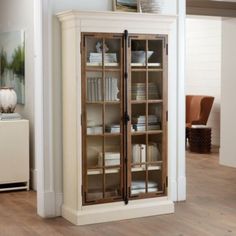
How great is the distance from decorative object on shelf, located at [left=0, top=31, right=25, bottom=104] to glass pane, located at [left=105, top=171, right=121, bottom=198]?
225 cm

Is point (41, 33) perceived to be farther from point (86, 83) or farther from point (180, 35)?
point (180, 35)

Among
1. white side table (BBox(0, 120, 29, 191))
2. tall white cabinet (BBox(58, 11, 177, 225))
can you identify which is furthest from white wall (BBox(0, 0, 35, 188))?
tall white cabinet (BBox(58, 11, 177, 225))

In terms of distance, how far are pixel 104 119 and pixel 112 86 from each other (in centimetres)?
32

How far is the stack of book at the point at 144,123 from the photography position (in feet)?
16.7

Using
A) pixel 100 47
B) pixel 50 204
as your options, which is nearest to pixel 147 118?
pixel 100 47

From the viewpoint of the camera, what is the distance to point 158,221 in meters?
4.91

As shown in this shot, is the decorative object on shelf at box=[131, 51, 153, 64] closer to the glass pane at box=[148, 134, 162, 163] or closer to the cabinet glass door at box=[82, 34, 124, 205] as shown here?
the cabinet glass door at box=[82, 34, 124, 205]

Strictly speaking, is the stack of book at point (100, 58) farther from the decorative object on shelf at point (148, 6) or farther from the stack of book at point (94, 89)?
the decorative object on shelf at point (148, 6)

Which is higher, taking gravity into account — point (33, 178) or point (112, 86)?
point (112, 86)

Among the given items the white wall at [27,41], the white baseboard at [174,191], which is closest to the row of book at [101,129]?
the white baseboard at [174,191]

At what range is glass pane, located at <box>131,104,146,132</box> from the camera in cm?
509

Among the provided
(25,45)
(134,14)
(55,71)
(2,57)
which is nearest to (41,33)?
(55,71)

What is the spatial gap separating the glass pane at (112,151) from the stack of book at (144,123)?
212 millimetres

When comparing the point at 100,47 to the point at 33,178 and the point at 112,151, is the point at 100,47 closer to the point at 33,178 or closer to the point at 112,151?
the point at 112,151
